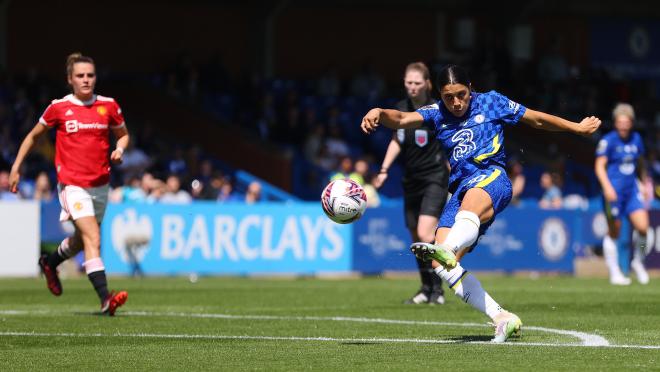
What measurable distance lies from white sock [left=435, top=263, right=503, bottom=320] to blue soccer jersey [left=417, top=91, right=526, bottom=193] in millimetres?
782

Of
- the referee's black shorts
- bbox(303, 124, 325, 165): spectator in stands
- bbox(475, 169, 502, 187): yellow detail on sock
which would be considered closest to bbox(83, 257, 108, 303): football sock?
the referee's black shorts

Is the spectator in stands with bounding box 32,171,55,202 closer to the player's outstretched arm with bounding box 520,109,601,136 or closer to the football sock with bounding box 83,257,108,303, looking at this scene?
the football sock with bounding box 83,257,108,303

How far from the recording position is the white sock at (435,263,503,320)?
9.68 metres

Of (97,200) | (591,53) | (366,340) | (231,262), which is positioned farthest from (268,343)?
(591,53)

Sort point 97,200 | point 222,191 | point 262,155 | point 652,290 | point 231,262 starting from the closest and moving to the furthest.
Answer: point 97,200, point 652,290, point 231,262, point 222,191, point 262,155

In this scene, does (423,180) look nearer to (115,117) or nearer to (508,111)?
(115,117)

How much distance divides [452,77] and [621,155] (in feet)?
31.5

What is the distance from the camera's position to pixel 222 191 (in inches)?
975

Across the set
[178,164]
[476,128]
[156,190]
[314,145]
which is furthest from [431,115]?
[314,145]

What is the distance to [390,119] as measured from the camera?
31.9 feet

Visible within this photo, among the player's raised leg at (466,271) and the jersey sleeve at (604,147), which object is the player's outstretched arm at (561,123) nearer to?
the player's raised leg at (466,271)

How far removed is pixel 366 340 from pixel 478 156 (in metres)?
1.54

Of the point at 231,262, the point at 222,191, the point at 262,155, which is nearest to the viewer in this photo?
the point at 231,262

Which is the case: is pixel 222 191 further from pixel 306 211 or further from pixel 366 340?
pixel 366 340
